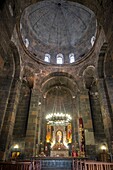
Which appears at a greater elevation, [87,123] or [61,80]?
[61,80]

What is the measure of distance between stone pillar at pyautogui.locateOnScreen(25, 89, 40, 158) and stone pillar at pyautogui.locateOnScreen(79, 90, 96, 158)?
15.8 ft

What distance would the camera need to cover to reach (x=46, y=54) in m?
18.5

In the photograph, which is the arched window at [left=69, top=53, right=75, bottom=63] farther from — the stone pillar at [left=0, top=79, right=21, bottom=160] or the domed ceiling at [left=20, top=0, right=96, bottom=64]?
the stone pillar at [left=0, top=79, right=21, bottom=160]

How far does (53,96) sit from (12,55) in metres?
8.12

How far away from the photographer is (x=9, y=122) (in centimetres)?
1079

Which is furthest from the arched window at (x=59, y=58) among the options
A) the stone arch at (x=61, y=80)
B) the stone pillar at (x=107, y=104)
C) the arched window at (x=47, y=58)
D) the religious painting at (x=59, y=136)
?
the religious painting at (x=59, y=136)

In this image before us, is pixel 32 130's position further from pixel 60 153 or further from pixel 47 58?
pixel 47 58

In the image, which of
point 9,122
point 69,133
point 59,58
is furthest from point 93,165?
point 59,58

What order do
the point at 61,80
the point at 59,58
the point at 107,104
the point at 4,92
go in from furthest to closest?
the point at 59,58, the point at 61,80, the point at 4,92, the point at 107,104

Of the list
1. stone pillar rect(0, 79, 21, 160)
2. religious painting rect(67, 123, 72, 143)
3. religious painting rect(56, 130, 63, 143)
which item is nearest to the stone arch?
stone pillar rect(0, 79, 21, 160)

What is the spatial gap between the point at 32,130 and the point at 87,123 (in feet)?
Result: 17.9

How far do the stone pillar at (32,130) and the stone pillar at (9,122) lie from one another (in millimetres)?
2129

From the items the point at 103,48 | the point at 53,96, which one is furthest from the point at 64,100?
the point at 103,48

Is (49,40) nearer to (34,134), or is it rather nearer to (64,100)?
(64,100)
